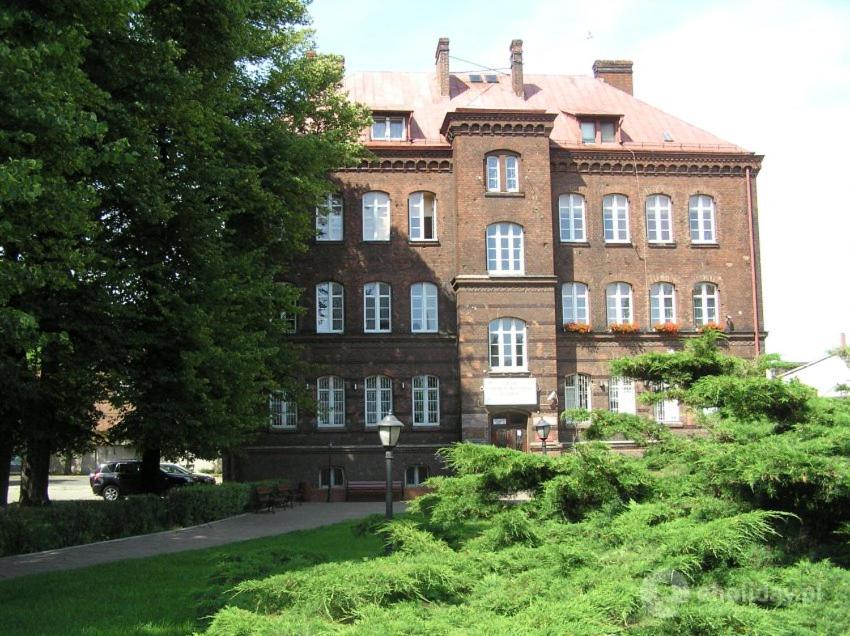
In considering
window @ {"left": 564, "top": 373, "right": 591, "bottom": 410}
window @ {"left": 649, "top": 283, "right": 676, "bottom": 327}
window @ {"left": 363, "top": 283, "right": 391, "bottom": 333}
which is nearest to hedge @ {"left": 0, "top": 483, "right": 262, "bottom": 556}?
window @ {"left": 363, "top": 283, "right": 391, "bottom": 333}

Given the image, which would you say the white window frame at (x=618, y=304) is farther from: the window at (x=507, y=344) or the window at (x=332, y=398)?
the window at (x=332, y=398)

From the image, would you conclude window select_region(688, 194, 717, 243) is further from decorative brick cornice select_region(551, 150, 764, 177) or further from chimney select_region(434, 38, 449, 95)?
chimney select_region(434, 38, 449, 95)

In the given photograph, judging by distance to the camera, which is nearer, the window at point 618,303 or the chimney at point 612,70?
the window at point 618,303

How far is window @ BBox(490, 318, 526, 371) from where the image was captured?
30.7 metres

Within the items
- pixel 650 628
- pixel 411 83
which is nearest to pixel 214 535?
pixel 650 628

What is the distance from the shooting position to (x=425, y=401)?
31234mm

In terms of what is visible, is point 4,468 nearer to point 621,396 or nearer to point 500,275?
point 500,275

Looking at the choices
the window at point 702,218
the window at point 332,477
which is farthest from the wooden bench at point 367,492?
the window at point 702,218

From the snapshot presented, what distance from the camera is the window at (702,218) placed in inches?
1313

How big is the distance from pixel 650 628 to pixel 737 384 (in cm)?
390

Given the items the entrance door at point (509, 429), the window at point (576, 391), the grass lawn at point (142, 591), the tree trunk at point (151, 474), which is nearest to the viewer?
the grass lawn at point (142, 591)

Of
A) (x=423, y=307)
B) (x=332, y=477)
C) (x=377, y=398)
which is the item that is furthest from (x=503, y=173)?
(x=332, y=477)

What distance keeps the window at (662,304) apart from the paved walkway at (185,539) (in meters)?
12.4

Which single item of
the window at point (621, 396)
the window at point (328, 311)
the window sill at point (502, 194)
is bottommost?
the window at point (621, 396)
